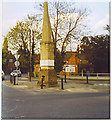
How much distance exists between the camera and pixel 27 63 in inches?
156

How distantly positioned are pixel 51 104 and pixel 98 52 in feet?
4.93

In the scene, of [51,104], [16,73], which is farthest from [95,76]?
[16,73]

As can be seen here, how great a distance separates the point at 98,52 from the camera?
3826 mm

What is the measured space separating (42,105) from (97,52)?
162cm

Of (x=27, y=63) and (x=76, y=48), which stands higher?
(x=76, y=48)

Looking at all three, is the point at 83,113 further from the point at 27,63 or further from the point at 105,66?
the point at 27,63

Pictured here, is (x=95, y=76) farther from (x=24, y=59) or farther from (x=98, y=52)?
(x=24, y=59)

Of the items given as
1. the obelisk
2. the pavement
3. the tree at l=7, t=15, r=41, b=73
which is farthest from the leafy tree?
the obelisk

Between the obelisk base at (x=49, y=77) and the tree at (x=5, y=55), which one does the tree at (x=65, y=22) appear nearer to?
the obelisk base at (x=49, y=77)

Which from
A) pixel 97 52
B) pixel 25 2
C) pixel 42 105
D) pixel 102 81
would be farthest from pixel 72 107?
pixel 25 2

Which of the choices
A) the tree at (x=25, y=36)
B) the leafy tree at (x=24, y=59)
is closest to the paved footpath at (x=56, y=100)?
the leafy tree at (x=24, y=59)

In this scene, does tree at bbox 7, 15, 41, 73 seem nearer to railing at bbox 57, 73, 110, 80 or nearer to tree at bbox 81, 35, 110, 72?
railing at bbox 57, 73, 110, 80

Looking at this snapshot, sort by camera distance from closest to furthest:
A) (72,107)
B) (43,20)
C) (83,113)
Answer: (83,113), (72,107), (43,20)

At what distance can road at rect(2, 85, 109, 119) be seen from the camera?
3.21 meters
